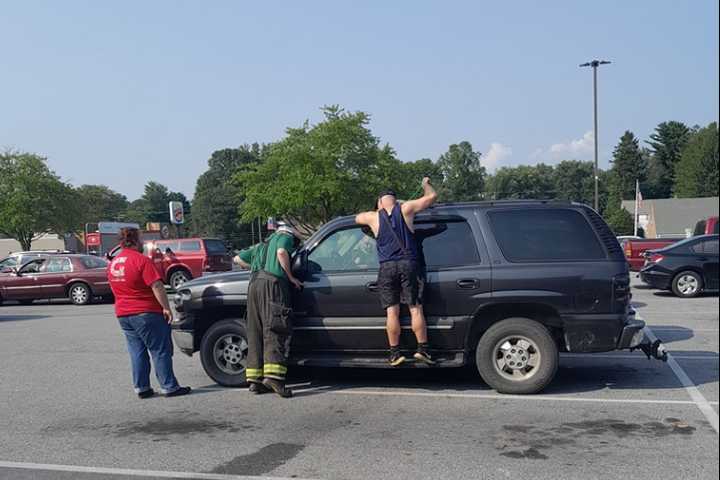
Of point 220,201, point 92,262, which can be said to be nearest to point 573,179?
point 220,201

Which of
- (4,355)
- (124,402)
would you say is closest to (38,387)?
(124,402)

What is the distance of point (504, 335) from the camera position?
21.8ft

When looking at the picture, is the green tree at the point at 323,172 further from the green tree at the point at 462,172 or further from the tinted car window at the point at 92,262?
the green tree at the point at 462,172

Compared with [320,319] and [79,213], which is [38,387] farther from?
[79,213]

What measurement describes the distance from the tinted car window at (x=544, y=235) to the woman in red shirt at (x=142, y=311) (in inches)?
139

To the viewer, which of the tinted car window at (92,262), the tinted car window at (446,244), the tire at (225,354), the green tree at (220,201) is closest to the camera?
the tinted car window at (446,244)

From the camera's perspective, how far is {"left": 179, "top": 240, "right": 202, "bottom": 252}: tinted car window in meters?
21.9

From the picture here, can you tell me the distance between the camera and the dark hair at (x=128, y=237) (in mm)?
7008

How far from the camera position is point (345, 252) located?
7.13 m

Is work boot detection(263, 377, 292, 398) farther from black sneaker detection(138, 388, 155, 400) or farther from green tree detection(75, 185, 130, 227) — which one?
green tree detection(75, 185, 130, 227)

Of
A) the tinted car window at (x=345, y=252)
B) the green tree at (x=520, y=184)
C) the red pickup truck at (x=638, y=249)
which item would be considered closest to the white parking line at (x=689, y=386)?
the tinted car window at (x=345, y=252)

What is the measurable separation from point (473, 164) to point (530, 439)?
11181cm

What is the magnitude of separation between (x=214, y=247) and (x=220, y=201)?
76701 mm

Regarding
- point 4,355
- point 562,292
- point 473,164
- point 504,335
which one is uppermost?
point 473,164
